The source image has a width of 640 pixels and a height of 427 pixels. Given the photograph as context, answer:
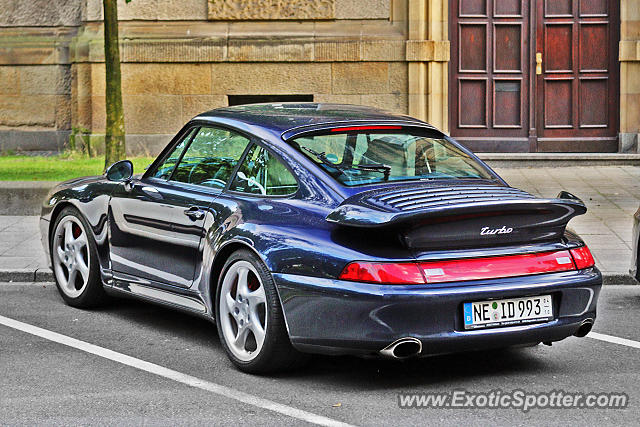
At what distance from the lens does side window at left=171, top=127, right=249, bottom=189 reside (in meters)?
6.75

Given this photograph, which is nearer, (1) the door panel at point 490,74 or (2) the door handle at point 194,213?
(2) the door handle at point 194,213

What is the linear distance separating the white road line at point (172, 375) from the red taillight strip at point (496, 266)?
0.86 m

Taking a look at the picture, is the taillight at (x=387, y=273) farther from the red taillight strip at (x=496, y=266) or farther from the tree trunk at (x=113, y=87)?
the tree trunk at (x=113, y=87)

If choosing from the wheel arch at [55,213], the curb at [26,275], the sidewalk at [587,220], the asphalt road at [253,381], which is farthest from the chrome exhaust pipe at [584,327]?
the curb at [26,275]

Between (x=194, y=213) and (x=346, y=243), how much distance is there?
4.22ft

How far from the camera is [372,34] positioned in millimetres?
17203

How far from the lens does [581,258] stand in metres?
6.05

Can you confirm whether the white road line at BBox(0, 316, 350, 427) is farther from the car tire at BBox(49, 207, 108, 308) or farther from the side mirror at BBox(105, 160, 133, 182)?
the side mirror at BBox(105, 160, 133, 182)

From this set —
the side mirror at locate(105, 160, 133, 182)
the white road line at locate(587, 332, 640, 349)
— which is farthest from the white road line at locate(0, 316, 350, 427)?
the white road line at locate(587, 332, 640, 349)

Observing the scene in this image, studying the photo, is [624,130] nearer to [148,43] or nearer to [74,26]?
[148,43]

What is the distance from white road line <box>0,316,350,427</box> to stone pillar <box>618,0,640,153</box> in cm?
1165

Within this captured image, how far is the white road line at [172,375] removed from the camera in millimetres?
5332

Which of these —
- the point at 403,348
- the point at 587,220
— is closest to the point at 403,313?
the point at 403,348

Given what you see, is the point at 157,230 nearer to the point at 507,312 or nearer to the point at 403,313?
the point at 403,313
